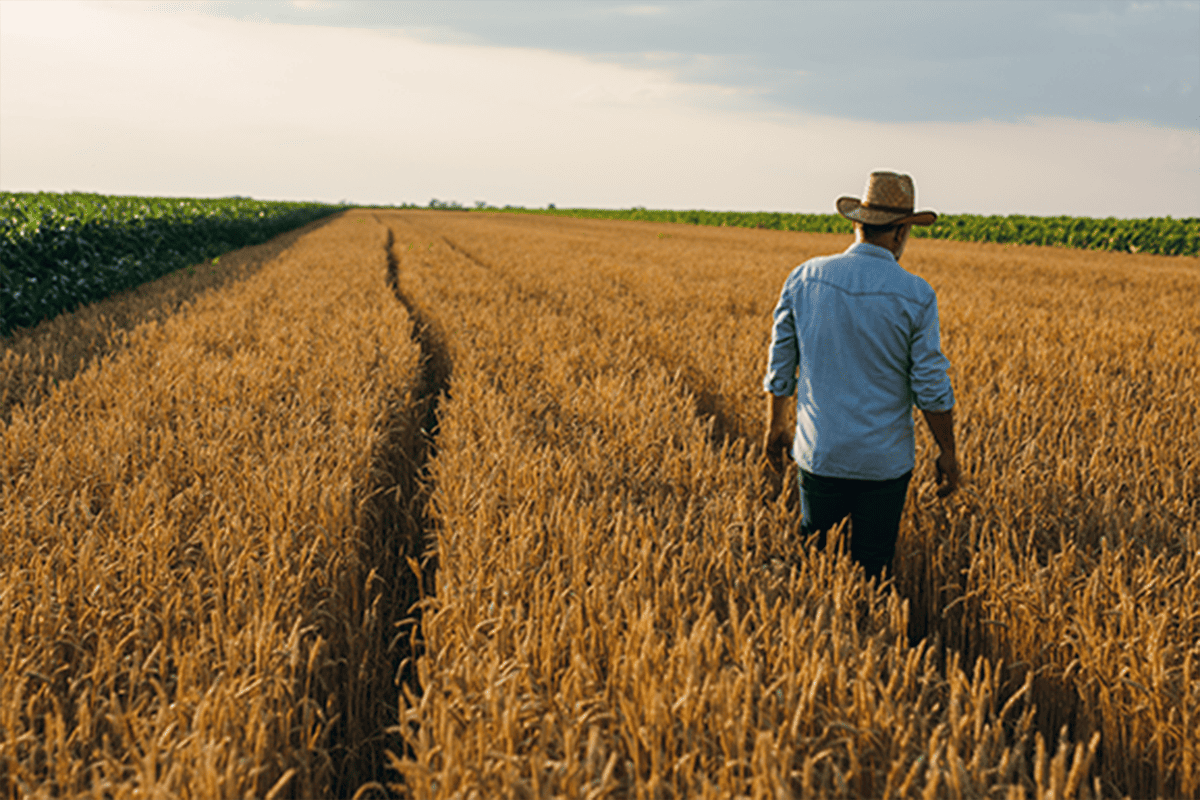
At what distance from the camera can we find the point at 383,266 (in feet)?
53.9

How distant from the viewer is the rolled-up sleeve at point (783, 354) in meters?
3.13

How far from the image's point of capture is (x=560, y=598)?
2.44 meters

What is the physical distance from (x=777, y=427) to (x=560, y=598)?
1436mm

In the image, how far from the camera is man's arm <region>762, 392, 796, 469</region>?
3.31m

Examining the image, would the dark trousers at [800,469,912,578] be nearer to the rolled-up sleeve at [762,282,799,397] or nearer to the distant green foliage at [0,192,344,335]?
the rolled-up sleeve at [762,282,799,397]

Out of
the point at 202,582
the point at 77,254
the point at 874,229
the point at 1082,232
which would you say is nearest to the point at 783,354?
the point at 874,229

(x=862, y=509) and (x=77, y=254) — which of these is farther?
(x=77, y=254)

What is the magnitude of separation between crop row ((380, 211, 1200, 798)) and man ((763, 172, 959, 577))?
0.32 metres

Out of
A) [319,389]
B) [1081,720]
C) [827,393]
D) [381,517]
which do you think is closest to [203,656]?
[381,517]

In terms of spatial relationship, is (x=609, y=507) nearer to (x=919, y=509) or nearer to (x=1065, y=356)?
(x=919, y=509)

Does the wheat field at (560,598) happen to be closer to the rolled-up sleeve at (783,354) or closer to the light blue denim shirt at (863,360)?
the light blue denim shirt at (863,360)

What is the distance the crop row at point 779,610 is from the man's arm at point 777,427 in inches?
10.3

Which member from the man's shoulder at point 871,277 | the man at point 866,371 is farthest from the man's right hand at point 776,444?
the man's shoulder at point 871,277

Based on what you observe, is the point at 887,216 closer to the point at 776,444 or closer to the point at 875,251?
the point at 875,251
